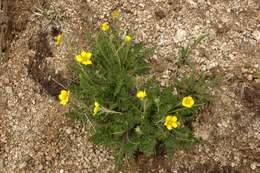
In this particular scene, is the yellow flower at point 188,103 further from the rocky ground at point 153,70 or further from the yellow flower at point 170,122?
the rocky ground at point 153,70

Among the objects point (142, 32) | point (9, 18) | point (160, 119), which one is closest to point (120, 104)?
point (160, 119)

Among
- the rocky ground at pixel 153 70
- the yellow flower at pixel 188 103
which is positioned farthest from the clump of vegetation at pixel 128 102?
the rocky ground at pixel 153 70

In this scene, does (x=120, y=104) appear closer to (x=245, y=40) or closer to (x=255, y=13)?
(x=245, y=40)

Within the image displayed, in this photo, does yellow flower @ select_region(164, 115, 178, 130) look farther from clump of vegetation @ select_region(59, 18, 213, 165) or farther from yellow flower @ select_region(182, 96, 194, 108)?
yellow flower @ select_region(182, 96, 194, 108)

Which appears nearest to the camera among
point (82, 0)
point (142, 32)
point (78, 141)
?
point (78, 141)

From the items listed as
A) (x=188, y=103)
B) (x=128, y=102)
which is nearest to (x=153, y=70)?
(x=128, y=102)

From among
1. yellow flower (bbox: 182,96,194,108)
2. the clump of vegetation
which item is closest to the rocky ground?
the clump of vegetation
